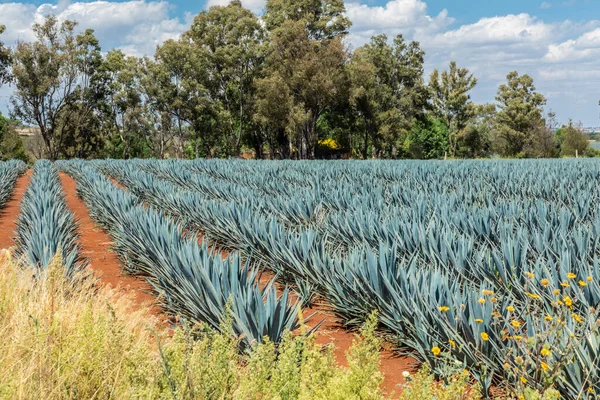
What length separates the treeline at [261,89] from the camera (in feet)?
120

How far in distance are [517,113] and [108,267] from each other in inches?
2136

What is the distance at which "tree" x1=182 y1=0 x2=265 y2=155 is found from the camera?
1545 inches

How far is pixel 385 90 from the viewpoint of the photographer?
43.3 metres

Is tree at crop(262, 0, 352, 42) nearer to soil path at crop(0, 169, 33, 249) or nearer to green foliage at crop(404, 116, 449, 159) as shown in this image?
green foliage at crop(404, 116, 449, 159)

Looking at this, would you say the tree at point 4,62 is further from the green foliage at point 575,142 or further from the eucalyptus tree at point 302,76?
the green foliage at point 575,142

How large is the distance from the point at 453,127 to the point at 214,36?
→ 90.7 ft

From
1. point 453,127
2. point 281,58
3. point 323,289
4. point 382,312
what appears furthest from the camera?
point 453,127

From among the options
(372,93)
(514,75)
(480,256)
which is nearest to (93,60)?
(372,93)

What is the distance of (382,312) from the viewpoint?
401 centimetres

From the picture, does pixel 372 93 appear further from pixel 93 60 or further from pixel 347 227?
pixel 347 227

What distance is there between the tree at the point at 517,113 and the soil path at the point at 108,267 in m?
50.0

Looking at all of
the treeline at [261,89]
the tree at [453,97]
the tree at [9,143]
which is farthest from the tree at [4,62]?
the tree at [453,97]

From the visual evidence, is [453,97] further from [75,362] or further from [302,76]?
[75,362]

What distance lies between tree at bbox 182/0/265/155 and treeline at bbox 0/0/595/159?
85 mm
